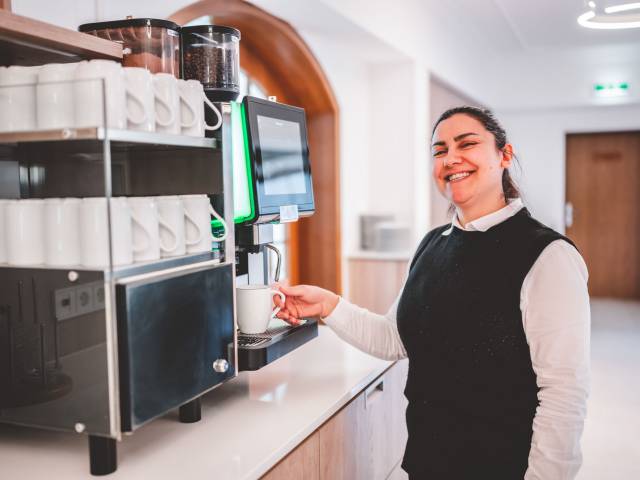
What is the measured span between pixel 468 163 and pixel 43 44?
95 cm

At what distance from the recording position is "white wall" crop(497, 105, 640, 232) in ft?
24.7

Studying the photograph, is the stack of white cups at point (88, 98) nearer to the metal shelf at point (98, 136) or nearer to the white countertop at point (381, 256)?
the metal shelf at point (98, 136)

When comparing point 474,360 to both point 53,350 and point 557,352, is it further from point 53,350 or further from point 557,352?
point 53,350

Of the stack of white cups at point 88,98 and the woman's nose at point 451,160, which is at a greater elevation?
the stack of white cups at point 88,98

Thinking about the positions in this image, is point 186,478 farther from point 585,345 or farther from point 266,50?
point 266,50

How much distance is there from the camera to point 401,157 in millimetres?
4801

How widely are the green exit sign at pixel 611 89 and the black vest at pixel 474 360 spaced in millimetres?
6357

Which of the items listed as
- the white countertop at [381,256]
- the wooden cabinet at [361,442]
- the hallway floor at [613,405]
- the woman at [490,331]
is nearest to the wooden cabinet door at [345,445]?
the wooden cabinet at [361,442]

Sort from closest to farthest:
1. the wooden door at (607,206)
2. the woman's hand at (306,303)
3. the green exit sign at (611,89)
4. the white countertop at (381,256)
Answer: the woman's hand at (306,303) → the white countertop at (381,256) → the green exit sign at (611,89) → the wooden door at (607,206)

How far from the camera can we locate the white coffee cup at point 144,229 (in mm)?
1191

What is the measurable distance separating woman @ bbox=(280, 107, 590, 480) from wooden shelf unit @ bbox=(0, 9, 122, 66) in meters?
0.82

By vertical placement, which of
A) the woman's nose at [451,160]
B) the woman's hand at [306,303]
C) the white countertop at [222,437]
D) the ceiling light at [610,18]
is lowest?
the white countertop at [222,437]

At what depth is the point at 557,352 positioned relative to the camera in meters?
1.36

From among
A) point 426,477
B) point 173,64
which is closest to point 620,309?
point 426,477
